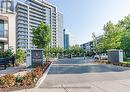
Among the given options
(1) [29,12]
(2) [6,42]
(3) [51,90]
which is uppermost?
(1) [29,12]

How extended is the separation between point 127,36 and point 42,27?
16.0 m

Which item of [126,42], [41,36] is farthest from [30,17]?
[41,36]

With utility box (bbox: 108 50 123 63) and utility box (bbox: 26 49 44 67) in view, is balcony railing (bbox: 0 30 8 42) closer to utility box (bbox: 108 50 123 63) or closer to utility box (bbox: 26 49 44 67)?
utility box (bbox: 26 49 44 67)

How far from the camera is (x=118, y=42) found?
45.8 meters

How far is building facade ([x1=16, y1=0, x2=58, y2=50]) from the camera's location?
137m

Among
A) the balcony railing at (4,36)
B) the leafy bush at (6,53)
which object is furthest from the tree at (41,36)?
the leafy bush at (6,53)

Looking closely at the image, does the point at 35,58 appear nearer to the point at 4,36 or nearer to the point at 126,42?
the point at 4,36

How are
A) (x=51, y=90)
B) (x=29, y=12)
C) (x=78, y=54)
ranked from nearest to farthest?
(x=51, y=90)
(x=78, y=54)
(x=29, y=12)

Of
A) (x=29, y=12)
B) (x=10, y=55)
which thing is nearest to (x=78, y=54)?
(x=29, y=12)

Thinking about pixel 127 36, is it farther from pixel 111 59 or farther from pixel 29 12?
pixel 29 12

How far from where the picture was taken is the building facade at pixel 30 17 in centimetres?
13675

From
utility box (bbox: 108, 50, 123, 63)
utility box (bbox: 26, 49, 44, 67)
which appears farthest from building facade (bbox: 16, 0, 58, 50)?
utility box (bbox: 26, 49, 44, 67)

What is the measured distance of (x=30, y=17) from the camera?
147 m

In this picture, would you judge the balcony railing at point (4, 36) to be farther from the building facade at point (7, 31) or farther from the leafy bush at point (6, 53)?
the leafy bush at point (6, 53)
